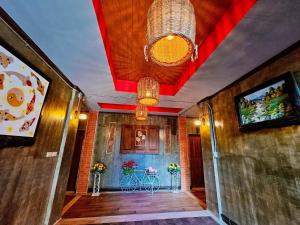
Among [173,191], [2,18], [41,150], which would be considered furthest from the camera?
[173,191]

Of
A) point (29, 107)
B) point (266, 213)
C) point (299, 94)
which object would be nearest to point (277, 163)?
point (266, 213)

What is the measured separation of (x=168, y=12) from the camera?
0.93m

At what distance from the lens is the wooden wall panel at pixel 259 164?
1.66m

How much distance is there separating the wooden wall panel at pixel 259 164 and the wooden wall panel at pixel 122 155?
2.11m

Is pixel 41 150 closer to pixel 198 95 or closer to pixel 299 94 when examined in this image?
pixel 198 95

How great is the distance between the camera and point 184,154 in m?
5.05

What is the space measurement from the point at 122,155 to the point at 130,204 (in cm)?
162

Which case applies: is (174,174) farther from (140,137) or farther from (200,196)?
(140,137)

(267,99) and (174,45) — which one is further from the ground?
(174,45)

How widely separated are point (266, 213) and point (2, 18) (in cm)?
375

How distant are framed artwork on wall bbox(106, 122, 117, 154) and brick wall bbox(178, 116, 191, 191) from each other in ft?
7.62

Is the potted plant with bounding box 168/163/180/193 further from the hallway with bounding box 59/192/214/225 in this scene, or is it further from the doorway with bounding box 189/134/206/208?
the doorway with bounding box 189/134/206/208

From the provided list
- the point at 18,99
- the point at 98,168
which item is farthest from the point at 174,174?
the point at 18,99

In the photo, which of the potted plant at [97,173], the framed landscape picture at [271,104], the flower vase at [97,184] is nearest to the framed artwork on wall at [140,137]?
the potted plant at [97,173]
